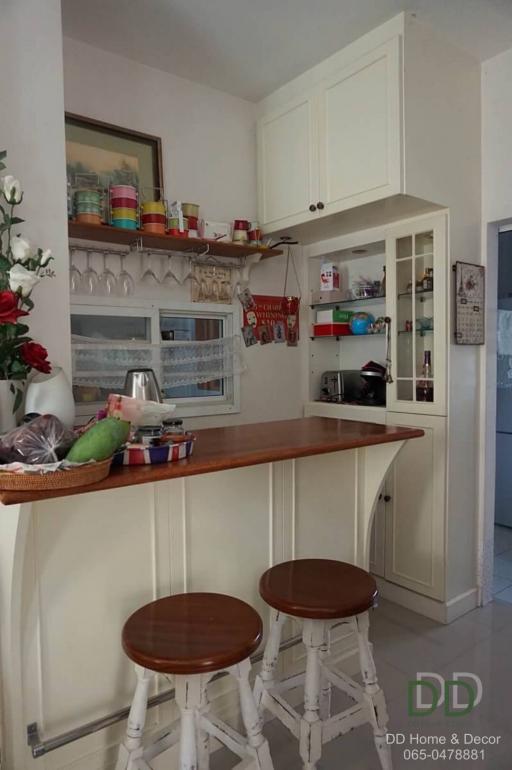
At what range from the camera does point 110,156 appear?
2.41m

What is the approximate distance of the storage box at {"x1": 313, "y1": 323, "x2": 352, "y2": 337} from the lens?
3045mm

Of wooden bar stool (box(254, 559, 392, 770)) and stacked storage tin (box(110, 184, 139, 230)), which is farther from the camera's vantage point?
stacked storage tin (box(110, 184, 139, 230))

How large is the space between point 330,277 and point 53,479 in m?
2.42

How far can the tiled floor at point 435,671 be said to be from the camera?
1.66 meters

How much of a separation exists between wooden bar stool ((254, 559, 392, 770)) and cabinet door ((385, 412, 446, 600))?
1.11 m

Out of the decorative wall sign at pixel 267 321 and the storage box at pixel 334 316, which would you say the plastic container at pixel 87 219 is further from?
the storage box at pixel 334 316

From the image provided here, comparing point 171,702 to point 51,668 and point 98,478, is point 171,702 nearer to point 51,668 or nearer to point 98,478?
point 51,668

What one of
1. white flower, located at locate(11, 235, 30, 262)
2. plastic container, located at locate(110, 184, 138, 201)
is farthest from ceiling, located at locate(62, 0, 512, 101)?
white flower, located at locate(11, 235, 30, 262)

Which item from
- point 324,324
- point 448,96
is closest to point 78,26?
point 448,96

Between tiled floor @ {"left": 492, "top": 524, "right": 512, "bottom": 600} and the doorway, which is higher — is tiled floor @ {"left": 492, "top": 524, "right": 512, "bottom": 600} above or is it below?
below

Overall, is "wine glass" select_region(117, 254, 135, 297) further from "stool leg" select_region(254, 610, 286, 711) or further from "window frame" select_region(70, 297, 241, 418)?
"stool leg" select_region(254, 610, 286, 711)

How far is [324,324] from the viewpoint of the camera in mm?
3086

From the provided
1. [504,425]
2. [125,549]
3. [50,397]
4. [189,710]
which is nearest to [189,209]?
[50,397]


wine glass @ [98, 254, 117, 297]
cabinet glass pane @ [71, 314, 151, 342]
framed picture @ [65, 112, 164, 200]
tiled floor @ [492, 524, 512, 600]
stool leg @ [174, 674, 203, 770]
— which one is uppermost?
framed picture @ [65, 112, 164, 200]
